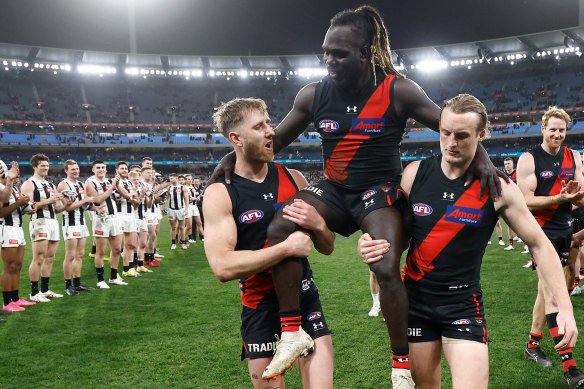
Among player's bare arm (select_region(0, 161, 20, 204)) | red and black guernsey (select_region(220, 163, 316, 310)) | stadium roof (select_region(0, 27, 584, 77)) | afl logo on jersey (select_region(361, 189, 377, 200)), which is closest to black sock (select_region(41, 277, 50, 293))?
player's bare arm (select_region(0, 161, 20, 204))

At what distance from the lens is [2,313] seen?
761cm

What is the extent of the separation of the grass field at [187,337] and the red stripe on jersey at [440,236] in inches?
91.0

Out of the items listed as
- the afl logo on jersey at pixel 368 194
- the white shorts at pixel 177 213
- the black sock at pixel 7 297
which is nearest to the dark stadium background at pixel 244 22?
the white shorts at pixel 177 213

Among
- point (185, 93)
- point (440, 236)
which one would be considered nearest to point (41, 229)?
point (440, 236)

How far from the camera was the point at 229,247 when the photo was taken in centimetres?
293

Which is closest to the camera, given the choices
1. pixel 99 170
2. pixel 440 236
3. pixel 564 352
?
pixel 440 236

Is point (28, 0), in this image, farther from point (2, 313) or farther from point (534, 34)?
point (534, 34)

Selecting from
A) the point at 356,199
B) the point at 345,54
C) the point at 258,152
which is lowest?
the point at 356,199

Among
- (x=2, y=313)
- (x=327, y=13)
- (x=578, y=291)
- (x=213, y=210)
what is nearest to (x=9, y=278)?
(x=2, y=313)

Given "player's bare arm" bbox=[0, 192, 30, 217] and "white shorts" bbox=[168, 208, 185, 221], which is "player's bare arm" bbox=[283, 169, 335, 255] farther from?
"white shorts" bbox=[168, 208, 185, 221]

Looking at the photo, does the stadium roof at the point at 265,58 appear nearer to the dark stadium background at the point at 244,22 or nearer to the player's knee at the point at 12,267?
the dark stadium background at the point at 244,22

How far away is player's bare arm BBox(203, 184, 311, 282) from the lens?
2697mm

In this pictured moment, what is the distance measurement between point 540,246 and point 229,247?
1.99 metres

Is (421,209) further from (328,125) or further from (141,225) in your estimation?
(141,225)
